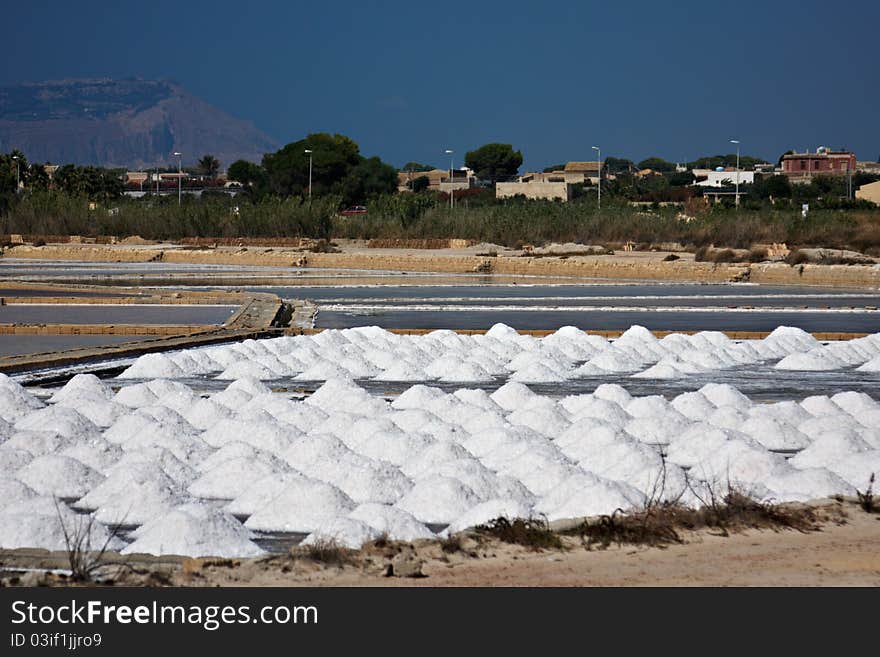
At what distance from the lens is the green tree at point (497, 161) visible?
113812mm

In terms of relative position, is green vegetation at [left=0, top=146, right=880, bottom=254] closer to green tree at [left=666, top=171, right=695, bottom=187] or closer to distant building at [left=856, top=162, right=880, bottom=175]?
green tree at [left=666, top=171, right=695, bottom=187]

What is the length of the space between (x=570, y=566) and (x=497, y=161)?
108654 millimetres

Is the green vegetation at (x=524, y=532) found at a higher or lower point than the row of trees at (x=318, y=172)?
lower

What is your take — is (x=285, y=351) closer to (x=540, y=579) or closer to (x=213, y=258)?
(x=540, y=579)

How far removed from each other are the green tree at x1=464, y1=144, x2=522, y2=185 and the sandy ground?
107 meters

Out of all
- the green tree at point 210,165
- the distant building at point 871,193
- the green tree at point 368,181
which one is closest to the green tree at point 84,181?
the green tree at point 368,181

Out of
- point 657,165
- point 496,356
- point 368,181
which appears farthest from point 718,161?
point 496,356

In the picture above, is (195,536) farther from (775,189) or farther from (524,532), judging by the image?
(775,189)

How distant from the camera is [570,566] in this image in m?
6.23

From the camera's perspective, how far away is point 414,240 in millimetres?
43438

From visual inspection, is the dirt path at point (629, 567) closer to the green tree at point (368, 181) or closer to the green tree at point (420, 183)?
the green tree at point (368, 181)

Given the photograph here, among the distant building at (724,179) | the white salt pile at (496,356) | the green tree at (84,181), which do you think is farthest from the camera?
the distant building at (724,179)

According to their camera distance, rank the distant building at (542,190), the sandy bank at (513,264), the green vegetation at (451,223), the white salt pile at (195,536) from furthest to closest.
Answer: the distant building at (542,190) → the green vegetation at (451,223) → the sandy bank at (513,264) → the white salt pile at (195,536)

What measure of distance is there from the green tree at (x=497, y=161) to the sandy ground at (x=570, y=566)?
107288 mm
